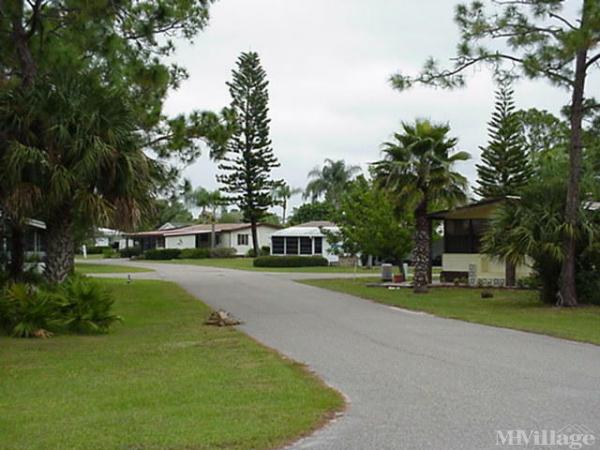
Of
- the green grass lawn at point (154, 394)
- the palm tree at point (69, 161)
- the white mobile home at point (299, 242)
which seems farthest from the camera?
the white mobile home at point (299, 242)

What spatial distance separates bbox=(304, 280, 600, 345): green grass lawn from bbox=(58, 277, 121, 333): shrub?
24.8ft

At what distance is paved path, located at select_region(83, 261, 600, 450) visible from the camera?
6.30 metres

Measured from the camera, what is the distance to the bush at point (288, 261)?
44438mm

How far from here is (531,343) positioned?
39.3 feet

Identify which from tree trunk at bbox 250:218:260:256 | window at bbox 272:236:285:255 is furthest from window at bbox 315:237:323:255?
tree trunk at bbox 250:218:260:256

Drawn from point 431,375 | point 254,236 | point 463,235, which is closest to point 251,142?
point 254,236

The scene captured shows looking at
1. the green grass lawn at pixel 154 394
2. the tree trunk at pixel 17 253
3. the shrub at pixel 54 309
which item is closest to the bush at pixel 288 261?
the tree trunk at pixel 17 253

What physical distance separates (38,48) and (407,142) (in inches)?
470

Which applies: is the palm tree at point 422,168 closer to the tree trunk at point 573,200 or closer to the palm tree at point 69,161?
the tree trunk at point 573,200

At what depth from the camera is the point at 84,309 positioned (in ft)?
45.7

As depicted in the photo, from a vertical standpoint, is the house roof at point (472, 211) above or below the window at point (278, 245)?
above

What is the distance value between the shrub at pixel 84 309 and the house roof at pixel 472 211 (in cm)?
1559

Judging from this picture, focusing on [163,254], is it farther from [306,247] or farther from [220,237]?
[306,247]

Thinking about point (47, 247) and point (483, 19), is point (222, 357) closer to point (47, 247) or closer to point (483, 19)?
point (47, 247)
